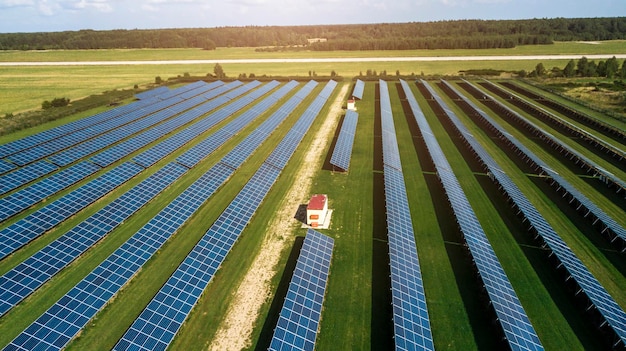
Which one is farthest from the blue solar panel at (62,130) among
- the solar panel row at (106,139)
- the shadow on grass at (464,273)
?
the shadow on grass at (464,273)

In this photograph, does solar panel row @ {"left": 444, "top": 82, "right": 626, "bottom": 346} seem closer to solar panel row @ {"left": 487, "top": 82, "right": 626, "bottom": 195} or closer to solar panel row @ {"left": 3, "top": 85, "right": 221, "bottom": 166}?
solar panel row @ {"left": 487, "top": 82, "right": 626, "bottom": 195}

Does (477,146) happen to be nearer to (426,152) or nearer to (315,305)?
(426,152)

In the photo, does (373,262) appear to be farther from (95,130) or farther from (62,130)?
(62,130)

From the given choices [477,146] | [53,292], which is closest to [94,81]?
[53,292]

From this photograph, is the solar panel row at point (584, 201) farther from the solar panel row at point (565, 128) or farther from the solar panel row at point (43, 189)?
the solar panel row at point (43, 189)

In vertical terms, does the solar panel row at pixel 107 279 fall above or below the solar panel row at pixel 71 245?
above

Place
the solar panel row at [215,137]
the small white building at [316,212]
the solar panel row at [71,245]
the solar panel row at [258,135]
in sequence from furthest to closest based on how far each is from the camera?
1. the solar panel row at [215,137]
2. the solar panel row at [258,135]
3. the small white building at [316,212]
4. the solar panel row at [71,245]
